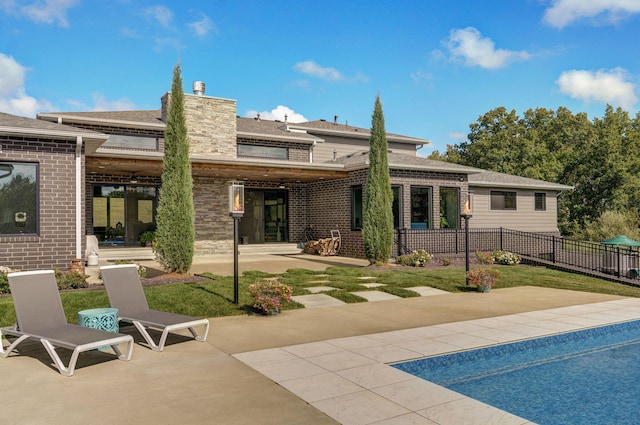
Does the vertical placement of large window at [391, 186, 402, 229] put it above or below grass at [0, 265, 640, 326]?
above

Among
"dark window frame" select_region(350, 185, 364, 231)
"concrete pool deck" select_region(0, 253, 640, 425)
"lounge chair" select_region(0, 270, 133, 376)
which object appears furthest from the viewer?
"dark window frame" select_region(350, 185, 364, 231)

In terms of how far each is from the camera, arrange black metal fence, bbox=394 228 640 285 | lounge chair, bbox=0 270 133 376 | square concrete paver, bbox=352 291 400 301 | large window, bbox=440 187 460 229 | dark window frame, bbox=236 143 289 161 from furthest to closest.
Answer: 1. dark window frame, bbox=236 143 289 161
2. large window, bbox=440 187 460 229
3. black metal fence, bbox=394 228 640 285
4. square concrete paver, bbox=352 291 400 301
5. lounge chair, bbox=0 270 133 376

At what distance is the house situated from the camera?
11281 millimetres

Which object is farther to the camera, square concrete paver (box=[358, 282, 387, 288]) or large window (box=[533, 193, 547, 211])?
large window (box=[533, 193, 547, 211])

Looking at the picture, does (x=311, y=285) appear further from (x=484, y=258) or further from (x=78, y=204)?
(x=484, y=258)

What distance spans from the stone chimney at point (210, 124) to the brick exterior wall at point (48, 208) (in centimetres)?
842

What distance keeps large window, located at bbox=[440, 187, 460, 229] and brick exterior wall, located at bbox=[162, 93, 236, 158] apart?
30.7ft

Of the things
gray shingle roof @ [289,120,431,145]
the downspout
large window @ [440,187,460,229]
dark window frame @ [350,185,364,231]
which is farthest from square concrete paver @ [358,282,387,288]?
gray shingle roof @ [289,120,431,145]

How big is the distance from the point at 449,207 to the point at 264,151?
8750 millimetres

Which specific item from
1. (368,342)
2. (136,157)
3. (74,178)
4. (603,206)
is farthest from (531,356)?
(603,206)

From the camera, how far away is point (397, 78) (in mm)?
23234

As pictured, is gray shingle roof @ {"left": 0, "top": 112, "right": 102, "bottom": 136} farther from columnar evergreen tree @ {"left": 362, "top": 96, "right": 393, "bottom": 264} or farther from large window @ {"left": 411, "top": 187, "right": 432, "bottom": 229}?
large window @ {"left": 411, "top": 187, "right": 432, "bottom": 229}

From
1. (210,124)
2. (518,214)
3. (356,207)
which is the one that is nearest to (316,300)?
(356,207)

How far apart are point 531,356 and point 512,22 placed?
17.2 meters
